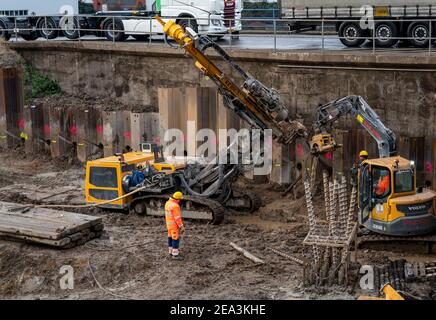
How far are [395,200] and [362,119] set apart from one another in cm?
235

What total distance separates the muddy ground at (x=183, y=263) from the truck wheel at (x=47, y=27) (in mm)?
11556

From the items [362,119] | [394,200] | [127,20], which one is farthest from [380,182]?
[127,20]

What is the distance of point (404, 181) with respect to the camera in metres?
16.2

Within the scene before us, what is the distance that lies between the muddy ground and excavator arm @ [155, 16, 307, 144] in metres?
2.14

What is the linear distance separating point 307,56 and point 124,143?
6248 mm

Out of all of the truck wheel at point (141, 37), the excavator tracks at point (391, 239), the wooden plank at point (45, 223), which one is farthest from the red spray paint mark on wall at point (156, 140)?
the excavator tracks at point (391, 239)

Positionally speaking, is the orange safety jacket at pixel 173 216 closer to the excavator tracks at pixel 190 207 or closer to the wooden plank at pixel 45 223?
the wooden plank at pixel 45 223

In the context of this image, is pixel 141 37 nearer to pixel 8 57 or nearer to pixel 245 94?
pixel 8 57

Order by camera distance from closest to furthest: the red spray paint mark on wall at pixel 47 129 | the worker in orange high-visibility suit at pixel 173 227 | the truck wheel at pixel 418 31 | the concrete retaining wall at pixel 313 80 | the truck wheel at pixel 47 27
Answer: the worker in orange high-visibility suit at pixel 173 227
the concrete retaining wall at pixel 313 80
the truck wheel at pixel 418 31
the red spray paint mark on wall at pixel 47 129
the truck wheel at pixel 47 27

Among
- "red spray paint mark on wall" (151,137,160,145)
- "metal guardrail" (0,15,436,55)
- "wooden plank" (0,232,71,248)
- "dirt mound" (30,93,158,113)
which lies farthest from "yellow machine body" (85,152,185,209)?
"metal guardrail" (0,15,436,55)

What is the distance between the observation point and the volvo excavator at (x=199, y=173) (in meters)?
18.9

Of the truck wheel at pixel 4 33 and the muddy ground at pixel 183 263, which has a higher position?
the truck wheel at pixel 4 33

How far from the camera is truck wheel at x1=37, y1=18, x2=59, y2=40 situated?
2938 centimetres
